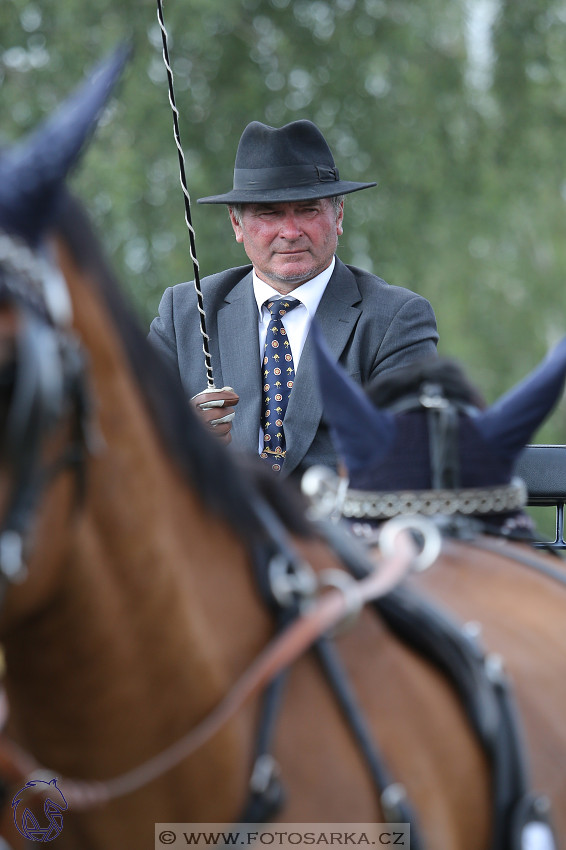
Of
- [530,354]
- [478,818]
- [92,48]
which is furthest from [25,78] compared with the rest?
[478,818]

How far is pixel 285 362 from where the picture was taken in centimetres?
314

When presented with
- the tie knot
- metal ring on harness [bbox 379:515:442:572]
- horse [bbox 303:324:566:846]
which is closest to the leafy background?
the tie knot

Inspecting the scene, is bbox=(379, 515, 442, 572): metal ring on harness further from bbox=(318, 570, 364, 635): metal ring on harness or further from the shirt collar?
the shirt collar

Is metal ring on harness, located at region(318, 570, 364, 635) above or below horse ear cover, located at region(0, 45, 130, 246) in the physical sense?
below

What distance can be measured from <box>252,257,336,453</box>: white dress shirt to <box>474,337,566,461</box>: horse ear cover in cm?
119

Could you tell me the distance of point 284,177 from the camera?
318 cm

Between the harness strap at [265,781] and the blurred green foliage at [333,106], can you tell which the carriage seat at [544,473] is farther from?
the blurred green foliage at [333,106]

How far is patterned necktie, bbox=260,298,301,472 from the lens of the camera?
10.0 feet

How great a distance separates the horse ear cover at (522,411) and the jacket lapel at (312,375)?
0.90 m

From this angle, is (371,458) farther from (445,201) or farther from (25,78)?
(445,201)

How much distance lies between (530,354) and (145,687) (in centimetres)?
1083

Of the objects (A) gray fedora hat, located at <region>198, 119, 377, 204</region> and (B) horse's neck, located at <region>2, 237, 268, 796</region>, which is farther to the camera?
(A) gray fedora hat, located at <region>198, 119, 377, 204</region>

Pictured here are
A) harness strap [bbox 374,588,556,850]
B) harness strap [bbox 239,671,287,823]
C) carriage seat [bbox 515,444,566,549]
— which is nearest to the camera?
harness strap [bbox 239,671,287,823]

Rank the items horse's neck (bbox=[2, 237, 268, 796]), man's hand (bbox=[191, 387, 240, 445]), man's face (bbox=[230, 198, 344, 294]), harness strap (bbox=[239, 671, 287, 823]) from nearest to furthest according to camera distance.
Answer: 1. horse's neck (bbox=[2, 237, 268, 796])
2. harness strap (bbox=[239, 671, 287, 823])
3. man's hand (bbox=[191, 387, 240, 445])
4. man's face (bbox=[230, 198, 344, 294])
